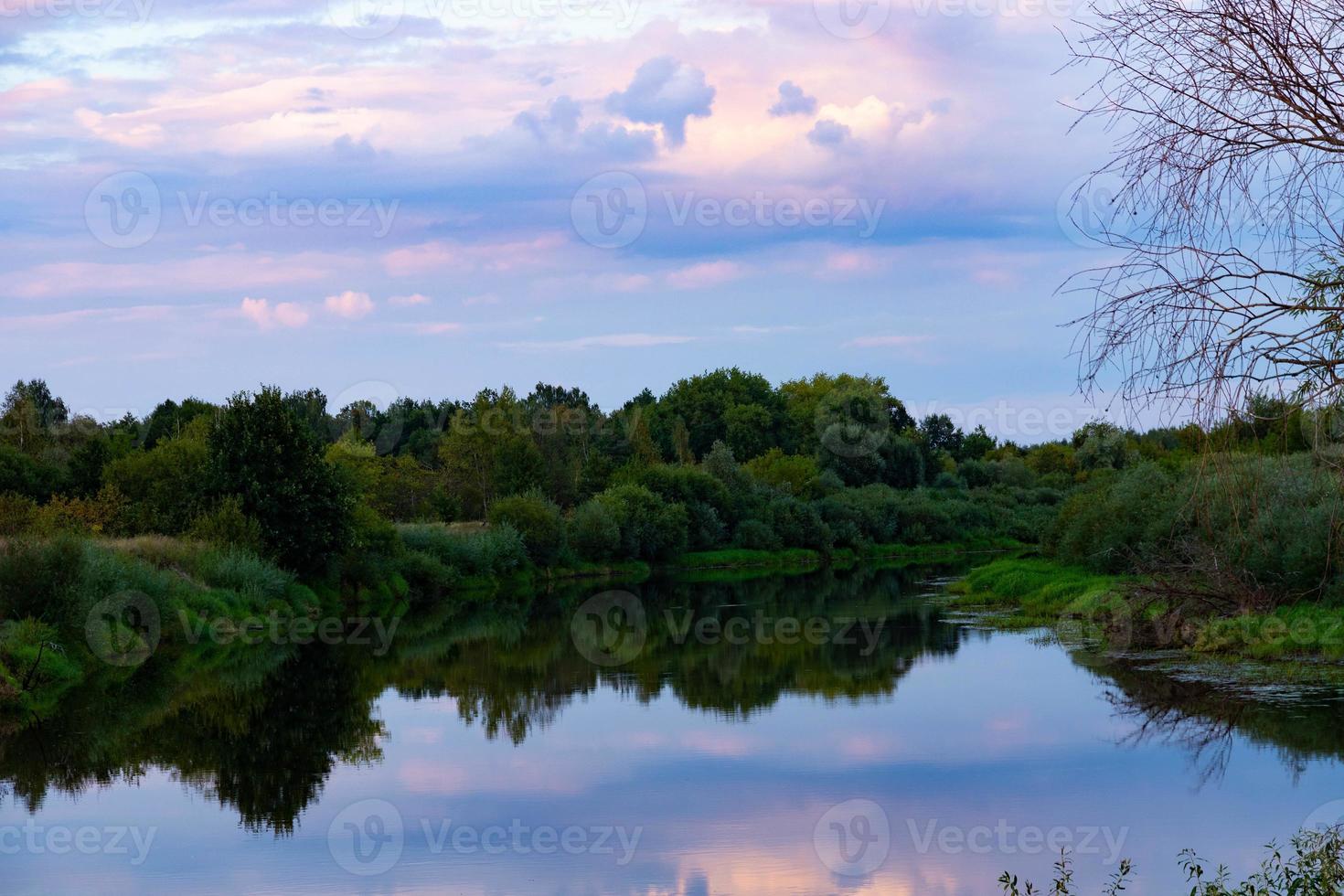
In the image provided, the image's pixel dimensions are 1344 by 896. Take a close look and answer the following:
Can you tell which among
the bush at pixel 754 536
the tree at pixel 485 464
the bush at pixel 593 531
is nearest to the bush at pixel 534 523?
the bush at pixel 593 531

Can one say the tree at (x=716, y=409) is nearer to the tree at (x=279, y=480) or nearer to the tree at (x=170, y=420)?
the tree at (x=170, y=420)

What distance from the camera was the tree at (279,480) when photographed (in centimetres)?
3725

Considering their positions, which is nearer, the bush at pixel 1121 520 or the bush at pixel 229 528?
the bush at pixel 1121 520

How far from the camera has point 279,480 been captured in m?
37.8

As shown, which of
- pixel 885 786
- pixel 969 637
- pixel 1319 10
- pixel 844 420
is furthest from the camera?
pixel 844 420

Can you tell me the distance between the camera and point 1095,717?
62.5 feet

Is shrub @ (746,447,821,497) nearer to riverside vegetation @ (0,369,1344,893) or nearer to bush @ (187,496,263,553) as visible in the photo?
riverside vegetation @ (0,369,1344,893)

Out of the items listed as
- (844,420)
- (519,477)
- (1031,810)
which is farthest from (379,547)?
(844,420)

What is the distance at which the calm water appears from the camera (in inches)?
484

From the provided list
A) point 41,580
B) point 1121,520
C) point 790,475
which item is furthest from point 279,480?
point 790,475

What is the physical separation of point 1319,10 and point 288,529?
34726mm

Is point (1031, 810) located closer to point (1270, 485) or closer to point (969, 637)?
point (1270, 485)

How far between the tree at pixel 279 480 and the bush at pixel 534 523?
12.5m

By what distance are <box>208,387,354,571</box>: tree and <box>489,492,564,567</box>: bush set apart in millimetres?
12533
